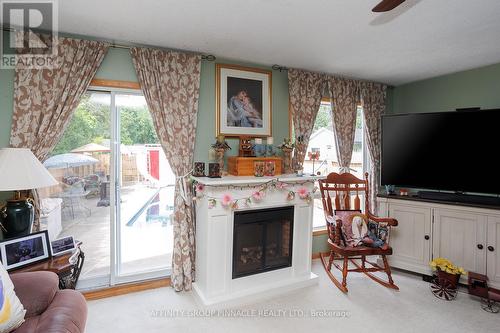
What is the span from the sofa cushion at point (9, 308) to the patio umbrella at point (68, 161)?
1.36 metres

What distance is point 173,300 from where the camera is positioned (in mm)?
2654

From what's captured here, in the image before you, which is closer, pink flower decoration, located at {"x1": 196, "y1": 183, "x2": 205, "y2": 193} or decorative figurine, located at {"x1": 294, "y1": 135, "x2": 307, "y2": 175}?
pink flower decoration, located at {"x1": 196, "y1": 183, "x2": 205, "y2": 193}

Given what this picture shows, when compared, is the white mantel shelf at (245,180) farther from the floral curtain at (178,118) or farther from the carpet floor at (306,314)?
the carpet floor at (306,314)

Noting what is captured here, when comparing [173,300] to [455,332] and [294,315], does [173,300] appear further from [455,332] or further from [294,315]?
[455,332]

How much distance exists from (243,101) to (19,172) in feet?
7.15

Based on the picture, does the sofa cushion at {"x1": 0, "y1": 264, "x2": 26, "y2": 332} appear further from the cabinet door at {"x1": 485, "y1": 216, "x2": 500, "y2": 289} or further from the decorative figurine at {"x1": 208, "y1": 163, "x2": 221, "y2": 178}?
the cabinet door at {"x1": 485, "y1": 216, "x2": 500, "y2": 289}

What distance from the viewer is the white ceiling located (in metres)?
1.99

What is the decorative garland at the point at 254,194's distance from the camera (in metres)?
2.57

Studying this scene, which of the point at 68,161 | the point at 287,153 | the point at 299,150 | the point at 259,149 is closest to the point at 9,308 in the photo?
the point at 68,161

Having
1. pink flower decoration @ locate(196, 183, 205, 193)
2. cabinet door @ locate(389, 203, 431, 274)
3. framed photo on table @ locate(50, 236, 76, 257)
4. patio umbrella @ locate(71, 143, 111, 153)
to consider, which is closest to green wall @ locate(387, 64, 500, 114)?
cabinet door @ locate(389, 203, 431, 274)

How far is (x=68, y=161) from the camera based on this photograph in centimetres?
266

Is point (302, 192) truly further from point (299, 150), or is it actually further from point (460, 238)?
point (460, 238)

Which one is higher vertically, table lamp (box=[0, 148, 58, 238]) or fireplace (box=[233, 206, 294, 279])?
table lamp (box=[0, 148, 58, 238])

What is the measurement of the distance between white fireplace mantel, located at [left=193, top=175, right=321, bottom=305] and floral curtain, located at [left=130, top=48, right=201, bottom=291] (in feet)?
0.45
